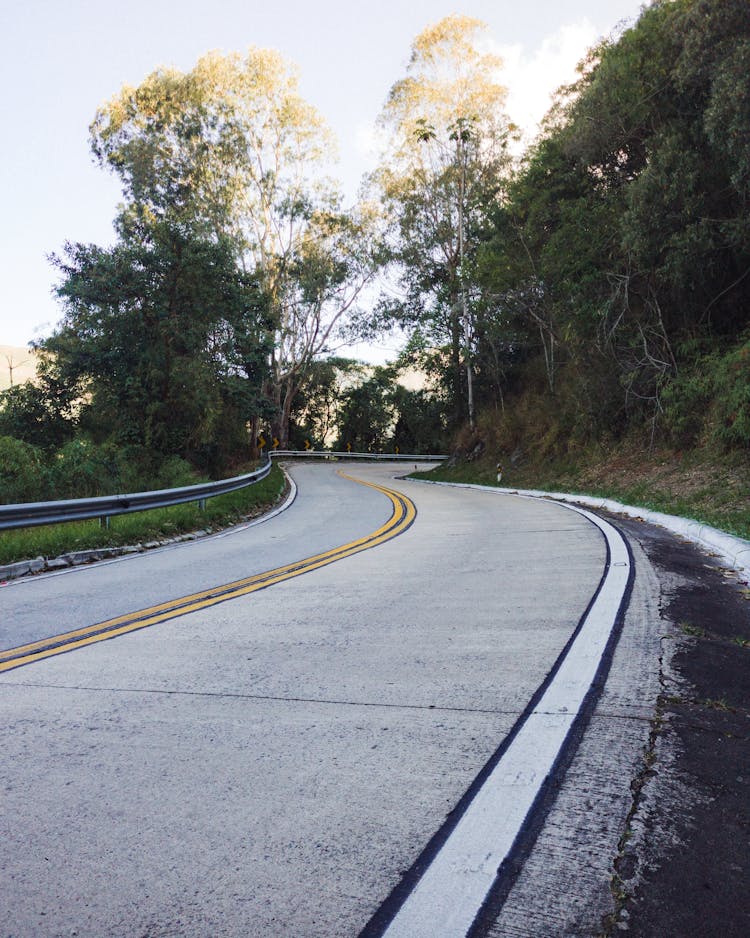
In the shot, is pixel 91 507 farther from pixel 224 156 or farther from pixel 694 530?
pixel 224 156

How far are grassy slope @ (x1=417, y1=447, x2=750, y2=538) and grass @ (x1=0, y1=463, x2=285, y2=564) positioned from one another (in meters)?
9.05

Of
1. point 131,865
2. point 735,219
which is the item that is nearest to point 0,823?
point 131,865

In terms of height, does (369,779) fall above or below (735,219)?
below

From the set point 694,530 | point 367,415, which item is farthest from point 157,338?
point 367,415

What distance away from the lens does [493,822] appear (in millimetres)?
2547

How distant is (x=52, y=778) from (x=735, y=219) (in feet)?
62.0

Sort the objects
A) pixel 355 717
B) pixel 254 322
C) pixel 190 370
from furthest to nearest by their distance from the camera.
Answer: pixel 254 322
pixel 190 370
pixel 355 717

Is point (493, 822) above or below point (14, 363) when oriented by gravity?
below

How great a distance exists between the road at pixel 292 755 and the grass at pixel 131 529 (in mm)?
3135

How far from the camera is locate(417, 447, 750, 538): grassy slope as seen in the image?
46.6 ft

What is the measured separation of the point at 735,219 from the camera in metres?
17.5

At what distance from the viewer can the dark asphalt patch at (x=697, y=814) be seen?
2.04 metres

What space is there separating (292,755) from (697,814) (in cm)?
159

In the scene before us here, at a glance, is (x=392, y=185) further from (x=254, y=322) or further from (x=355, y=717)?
(x=355, y=717)
